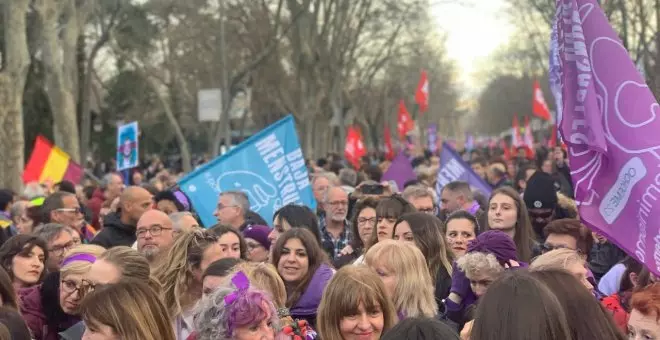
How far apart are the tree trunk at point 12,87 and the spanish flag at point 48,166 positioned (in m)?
1.60

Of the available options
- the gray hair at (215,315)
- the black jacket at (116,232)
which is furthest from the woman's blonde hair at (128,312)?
the black jacket at (116,232)

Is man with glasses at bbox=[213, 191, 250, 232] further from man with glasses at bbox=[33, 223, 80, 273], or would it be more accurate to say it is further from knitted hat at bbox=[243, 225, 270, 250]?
man with glasses at bbox=[33, 223, 80, 273]

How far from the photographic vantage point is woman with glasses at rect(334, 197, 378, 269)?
8469 mm

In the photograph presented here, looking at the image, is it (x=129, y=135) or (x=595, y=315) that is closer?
(x=595, y=315)

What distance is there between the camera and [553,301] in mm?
3428

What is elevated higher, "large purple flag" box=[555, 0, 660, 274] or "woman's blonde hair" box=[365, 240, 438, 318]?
"large purple flag" box=[555, 0, 660, 274]

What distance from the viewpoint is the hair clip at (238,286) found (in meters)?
4.35

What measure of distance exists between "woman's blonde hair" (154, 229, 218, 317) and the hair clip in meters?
1.26

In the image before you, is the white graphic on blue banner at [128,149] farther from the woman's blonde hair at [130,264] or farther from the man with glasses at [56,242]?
the woman's blonde hair at [130,264]

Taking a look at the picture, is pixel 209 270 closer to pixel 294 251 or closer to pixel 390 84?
pixel 294 251

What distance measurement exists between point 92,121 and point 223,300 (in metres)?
46.3

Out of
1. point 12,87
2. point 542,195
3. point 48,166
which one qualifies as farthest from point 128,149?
point 542,195

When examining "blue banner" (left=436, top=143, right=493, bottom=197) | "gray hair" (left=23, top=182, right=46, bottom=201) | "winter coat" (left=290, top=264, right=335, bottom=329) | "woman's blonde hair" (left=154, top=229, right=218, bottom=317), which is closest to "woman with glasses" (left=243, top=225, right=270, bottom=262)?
"winter coat" (left=290, top=264, right=335, bottom=329)

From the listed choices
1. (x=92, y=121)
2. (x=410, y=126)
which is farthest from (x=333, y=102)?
(x=92, y=121)
